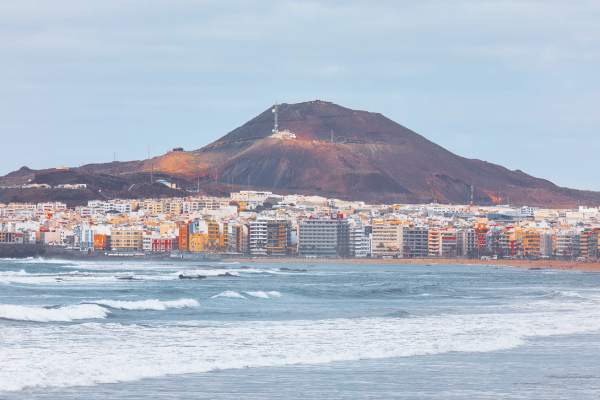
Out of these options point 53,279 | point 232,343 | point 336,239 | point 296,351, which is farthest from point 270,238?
point 296,351

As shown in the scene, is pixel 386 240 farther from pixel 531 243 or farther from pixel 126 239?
pixel 126 239

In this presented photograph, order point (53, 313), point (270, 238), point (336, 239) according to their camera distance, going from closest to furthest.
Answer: point (53, 313) < point (270, 238) < point (336, 239)

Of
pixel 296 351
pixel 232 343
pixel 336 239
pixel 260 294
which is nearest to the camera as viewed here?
pixel 296 351

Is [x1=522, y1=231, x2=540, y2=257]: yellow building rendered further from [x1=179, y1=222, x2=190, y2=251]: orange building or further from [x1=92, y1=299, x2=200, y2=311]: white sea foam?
[x1=92, y1=299, x2=200, y2=311]: white sea foam

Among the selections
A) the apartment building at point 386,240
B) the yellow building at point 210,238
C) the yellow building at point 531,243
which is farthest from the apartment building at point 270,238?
the yellow building at point 531,243

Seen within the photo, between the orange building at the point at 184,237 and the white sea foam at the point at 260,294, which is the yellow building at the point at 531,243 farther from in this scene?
the white sea foam at the point at 260,294

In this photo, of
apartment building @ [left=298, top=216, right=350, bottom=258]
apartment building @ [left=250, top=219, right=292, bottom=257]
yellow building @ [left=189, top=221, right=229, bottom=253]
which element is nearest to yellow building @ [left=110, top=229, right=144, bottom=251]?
yellow building @ [left=189, top=221, right=229, bottom=253]

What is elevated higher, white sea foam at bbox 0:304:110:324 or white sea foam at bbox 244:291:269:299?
white sea foam at bbox 0:304:110:324
